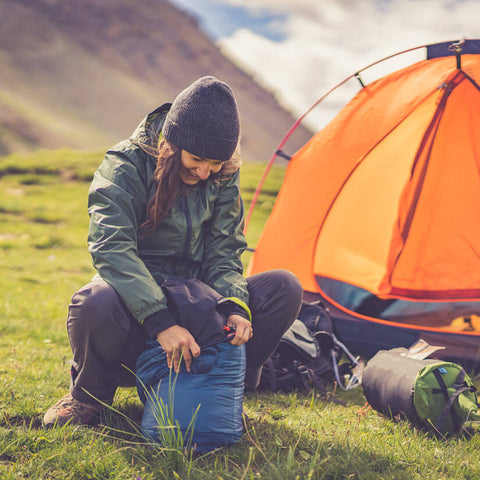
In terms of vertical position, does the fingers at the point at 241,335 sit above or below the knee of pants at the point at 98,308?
below

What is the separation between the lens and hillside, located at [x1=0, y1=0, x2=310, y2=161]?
57562 millimetres

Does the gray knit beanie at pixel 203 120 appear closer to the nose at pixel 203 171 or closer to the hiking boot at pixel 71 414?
the nose at pixel 203 171

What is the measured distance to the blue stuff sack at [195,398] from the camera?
1757 millimetres

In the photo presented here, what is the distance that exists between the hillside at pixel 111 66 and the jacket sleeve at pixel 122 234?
1911 inches

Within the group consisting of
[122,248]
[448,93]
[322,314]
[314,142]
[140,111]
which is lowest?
[322,314]

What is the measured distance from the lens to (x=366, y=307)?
3.57m

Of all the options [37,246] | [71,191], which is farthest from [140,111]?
[37,246]

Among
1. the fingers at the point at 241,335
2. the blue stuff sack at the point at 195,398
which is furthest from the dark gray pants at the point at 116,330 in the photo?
the fingers at the point at 241,335

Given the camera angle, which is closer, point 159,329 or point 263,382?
point 159,329

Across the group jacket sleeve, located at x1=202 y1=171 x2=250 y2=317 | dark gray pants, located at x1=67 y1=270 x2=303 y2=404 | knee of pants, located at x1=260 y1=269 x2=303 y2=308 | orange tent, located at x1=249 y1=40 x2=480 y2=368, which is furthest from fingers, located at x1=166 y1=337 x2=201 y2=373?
orange tent, located at x1=249 y1=40 x2=480 y2=368

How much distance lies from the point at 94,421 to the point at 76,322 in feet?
1.43

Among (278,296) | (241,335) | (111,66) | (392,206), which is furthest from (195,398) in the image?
(111,66)

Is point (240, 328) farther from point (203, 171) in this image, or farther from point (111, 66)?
point (111, 66)

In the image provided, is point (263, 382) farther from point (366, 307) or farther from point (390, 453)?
point (366, 307)
